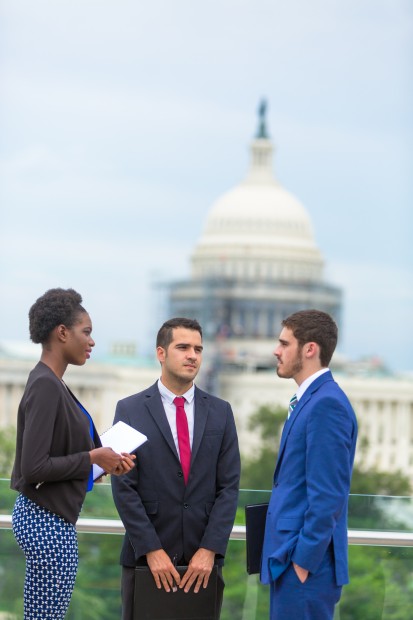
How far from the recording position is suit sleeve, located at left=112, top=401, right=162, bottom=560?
7.69 metres

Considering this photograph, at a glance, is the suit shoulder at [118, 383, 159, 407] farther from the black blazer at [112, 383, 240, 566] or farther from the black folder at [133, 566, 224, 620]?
the black folder at [133, 566, 224, 620]

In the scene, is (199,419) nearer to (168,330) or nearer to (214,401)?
(214,401)

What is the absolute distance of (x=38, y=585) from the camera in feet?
24.1

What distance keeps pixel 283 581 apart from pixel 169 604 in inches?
23.1

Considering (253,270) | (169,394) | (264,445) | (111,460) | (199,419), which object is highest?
(253,270)

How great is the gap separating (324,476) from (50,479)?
118 centimetres

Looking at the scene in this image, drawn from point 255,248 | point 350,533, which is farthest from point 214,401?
point 255,248

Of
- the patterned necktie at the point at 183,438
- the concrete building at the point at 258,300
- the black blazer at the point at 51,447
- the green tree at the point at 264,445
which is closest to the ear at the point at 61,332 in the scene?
the black blazer at the point at 51,447

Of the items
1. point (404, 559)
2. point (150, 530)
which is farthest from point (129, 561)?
point (404, 559)

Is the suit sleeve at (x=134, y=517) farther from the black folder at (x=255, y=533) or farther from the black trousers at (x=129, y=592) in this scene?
the black folder at (x=255, y=533)

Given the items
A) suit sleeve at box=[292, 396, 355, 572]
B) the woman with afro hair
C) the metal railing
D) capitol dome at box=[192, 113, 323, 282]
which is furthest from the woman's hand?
capitol dome at box=[192, 113, 323, 282]

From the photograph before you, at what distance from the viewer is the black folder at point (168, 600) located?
25.4ft

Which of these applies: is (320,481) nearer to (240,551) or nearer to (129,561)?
(129,561)

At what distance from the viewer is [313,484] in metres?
7.38
